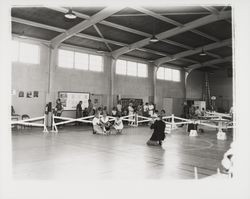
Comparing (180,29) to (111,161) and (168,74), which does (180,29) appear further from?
(111,161)

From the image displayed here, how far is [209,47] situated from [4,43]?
664 inches

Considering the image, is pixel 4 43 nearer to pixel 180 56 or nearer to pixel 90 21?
pixel 90 21

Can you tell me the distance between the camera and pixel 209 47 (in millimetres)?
17812

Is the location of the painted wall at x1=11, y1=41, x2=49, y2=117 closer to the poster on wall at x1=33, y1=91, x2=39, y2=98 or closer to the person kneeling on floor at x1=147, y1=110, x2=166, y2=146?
the poster on wall at x1=33, y1=91, x2=39, y2=98

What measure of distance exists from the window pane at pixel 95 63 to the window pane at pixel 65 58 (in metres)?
1.52

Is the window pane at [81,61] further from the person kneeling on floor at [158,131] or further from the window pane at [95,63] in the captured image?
the person kneeling on floor at [158,131]

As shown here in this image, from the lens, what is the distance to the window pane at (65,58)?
51.5 ft

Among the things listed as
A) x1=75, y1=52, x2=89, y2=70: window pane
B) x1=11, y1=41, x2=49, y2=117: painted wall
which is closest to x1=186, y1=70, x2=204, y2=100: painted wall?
x1=75, y1=52, x2=89, y2=70: window pane

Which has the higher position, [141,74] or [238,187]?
[141,74]

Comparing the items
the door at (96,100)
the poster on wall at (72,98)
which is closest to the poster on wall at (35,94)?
the poster on wall at (72,98)

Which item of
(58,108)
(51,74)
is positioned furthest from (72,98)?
(51,74)

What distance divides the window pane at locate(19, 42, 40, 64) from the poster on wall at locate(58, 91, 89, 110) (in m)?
2.45

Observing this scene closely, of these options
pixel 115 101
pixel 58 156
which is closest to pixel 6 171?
pixel 58 156

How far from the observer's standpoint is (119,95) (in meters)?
18.7
